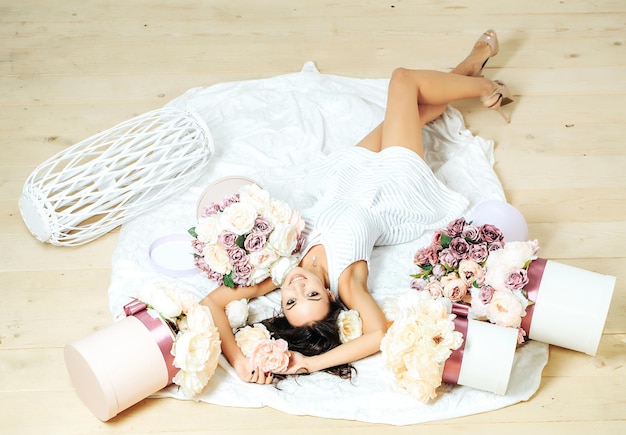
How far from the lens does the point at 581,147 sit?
10.3 ft

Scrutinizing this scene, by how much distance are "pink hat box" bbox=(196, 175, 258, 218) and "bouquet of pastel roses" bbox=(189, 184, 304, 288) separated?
0.20 meters

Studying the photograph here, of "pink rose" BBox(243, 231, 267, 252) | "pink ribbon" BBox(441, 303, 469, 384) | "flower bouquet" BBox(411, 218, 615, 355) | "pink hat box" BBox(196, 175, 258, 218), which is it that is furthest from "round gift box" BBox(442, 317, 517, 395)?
"pink hat box" BBox(196, 175, 258, 218)

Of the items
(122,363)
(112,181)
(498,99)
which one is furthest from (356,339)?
(498,99)

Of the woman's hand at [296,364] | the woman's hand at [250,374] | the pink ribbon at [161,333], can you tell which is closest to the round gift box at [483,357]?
the woman's hand at [296,364]

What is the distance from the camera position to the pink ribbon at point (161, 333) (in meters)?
2.12

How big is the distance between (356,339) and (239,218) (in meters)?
0.46

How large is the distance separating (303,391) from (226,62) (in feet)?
5.76

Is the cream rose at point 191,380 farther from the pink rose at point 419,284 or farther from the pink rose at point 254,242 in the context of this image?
the pink rose at point 419,284

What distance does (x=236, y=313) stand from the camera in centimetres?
237

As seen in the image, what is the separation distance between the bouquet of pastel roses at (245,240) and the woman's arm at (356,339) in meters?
0.18

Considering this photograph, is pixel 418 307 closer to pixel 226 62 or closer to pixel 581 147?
pixel 581 147

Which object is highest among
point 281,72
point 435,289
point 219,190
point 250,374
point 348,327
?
point 281,72

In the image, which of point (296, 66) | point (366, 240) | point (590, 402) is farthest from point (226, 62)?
point (590, 402)

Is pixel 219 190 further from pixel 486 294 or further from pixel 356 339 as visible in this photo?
pixel 486 294
